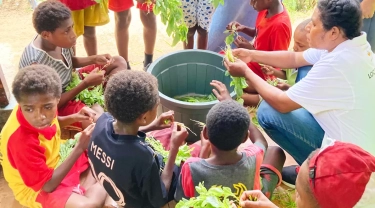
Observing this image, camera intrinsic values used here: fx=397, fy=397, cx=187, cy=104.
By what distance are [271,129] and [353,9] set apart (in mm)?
1022

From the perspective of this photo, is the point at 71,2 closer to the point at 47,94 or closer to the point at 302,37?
the point at 47,94

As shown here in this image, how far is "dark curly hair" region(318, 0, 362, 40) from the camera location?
2246 millimetres

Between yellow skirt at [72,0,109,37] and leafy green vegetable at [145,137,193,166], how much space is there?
1.42 m

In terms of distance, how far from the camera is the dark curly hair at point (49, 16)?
9.09ft

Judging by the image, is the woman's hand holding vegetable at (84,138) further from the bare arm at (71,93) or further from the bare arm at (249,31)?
the bare arm at (249,31)

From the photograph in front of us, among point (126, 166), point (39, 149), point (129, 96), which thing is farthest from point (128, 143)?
point (39, 149)

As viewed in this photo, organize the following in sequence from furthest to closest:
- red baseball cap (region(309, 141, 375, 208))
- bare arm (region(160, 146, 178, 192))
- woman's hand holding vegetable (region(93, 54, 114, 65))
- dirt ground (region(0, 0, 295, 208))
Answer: dirt ground (region(0, 0, 295, 208)), woman's hand holding vegetable (region(93, 54, 114, 65)), bare arm (region(160, 146, 178, 192)), red baseball cap (region(309, 141, 375, 208))

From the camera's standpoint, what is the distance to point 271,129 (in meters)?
2.89

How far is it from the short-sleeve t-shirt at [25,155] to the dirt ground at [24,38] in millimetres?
1781

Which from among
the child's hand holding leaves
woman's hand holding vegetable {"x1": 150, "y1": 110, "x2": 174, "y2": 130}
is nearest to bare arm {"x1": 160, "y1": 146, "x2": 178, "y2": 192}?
woman's hand holding vegetable {"x1": 150, "y1": 110, "x2": 174, "y2": 130}

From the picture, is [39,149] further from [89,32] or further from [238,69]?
[89,32]

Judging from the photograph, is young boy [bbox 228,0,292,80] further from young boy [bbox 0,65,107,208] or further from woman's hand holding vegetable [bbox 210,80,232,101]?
young boy [bbox 0,65,107,208]

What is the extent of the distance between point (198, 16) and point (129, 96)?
195cm

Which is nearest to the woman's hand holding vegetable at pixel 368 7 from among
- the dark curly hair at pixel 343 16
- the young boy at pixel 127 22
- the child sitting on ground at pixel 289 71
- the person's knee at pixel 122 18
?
the child sitting on ground at pixel 289 71
